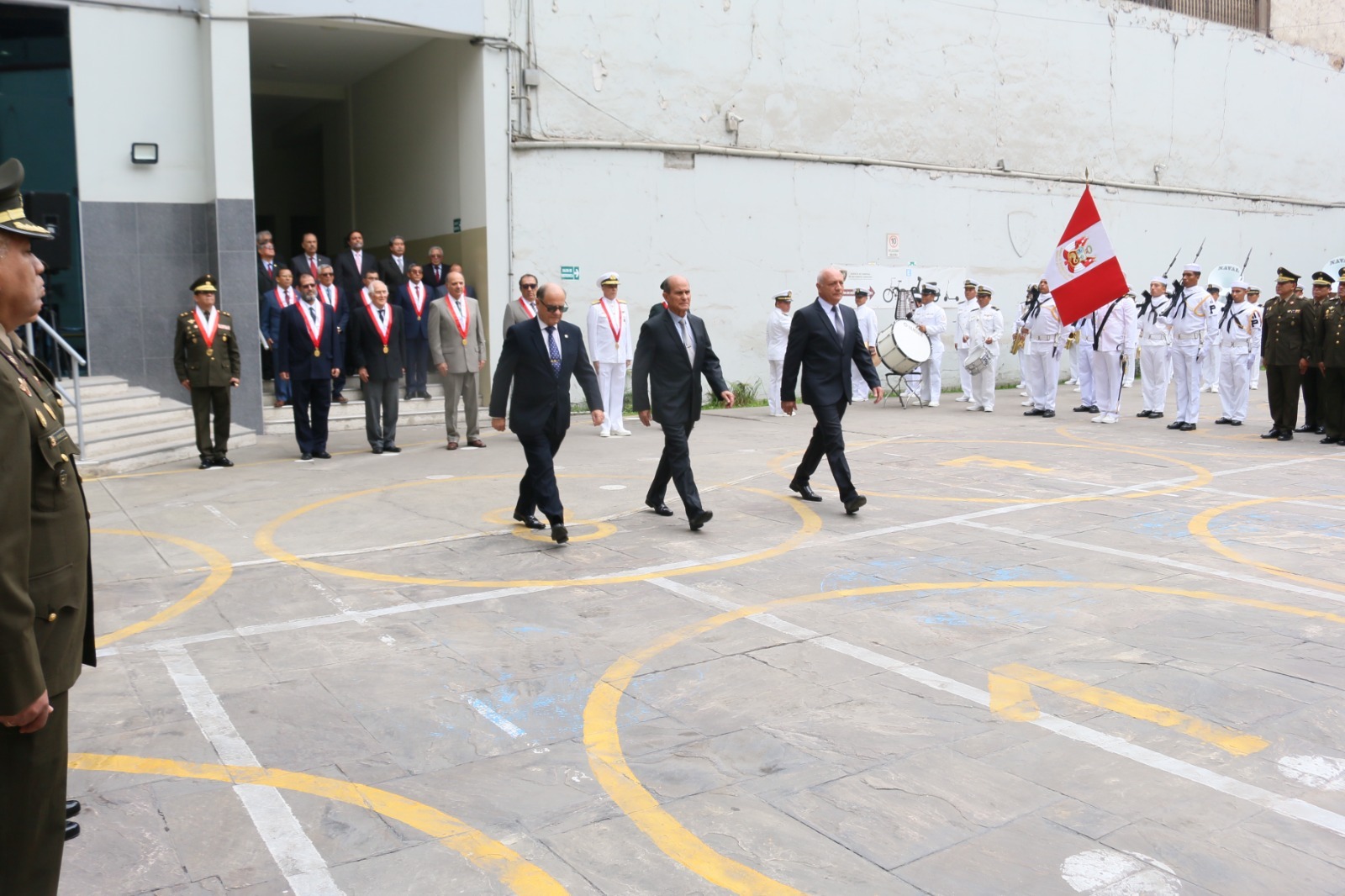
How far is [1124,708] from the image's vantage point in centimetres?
514

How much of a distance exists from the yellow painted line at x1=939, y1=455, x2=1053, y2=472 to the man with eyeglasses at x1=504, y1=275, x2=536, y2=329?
5.94m

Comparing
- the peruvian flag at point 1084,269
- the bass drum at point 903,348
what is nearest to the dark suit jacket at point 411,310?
the bass drum at point 903,348

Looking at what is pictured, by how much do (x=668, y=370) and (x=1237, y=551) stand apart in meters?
4.61

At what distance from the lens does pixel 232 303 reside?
1578 cm

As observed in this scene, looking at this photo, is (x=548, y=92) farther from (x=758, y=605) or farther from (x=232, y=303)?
(x=758, y=605)

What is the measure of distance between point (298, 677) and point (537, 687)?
1241mm

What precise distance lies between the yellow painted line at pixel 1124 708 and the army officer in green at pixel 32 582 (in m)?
3.81

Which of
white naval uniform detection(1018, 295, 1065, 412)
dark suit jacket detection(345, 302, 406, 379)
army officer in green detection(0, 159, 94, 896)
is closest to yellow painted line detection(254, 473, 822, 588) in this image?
dark suit jacket detection(345, 302, 406, 379)

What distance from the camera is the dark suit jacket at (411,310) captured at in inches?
641

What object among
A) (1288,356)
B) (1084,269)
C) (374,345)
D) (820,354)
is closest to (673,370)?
(820,354)

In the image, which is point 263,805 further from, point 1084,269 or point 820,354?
point 1084,269

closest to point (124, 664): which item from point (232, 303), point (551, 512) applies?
point (551, 512)

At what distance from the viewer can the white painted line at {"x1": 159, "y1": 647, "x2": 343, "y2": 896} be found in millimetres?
3707

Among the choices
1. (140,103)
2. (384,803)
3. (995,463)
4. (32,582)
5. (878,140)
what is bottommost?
(384,803)
